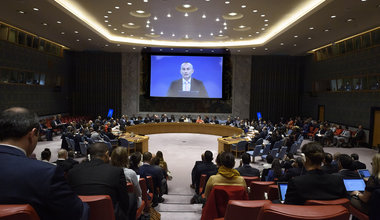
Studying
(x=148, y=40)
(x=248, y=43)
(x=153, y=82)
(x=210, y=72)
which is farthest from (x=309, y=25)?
(x=153, y=82)

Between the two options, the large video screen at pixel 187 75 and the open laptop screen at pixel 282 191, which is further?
the large video screen at pixel 187 75

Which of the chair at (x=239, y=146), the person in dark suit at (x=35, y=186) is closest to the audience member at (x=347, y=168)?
the person in dark suit at (x=35, y=186)

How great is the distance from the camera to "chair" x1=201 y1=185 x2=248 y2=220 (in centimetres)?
250

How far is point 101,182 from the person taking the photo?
186cm

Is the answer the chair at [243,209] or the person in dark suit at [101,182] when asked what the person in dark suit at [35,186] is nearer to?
the person in dark suit at [101,182]

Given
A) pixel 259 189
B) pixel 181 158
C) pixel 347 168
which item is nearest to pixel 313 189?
pixel 259 189

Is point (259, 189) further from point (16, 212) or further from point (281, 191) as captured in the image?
point (16, 212)

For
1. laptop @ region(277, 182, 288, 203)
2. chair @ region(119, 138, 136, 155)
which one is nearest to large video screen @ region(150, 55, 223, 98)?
chair @ region(119, 138, 136, 155)

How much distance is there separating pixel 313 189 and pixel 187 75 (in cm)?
1607

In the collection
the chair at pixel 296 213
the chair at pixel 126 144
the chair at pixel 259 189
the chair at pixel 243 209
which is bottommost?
the chair at pixel 126 144

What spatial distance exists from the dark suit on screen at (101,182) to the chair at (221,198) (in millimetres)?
929

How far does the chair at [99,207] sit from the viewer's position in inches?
60.1

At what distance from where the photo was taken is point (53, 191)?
1.08 m

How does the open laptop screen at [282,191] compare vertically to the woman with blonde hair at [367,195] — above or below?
below
